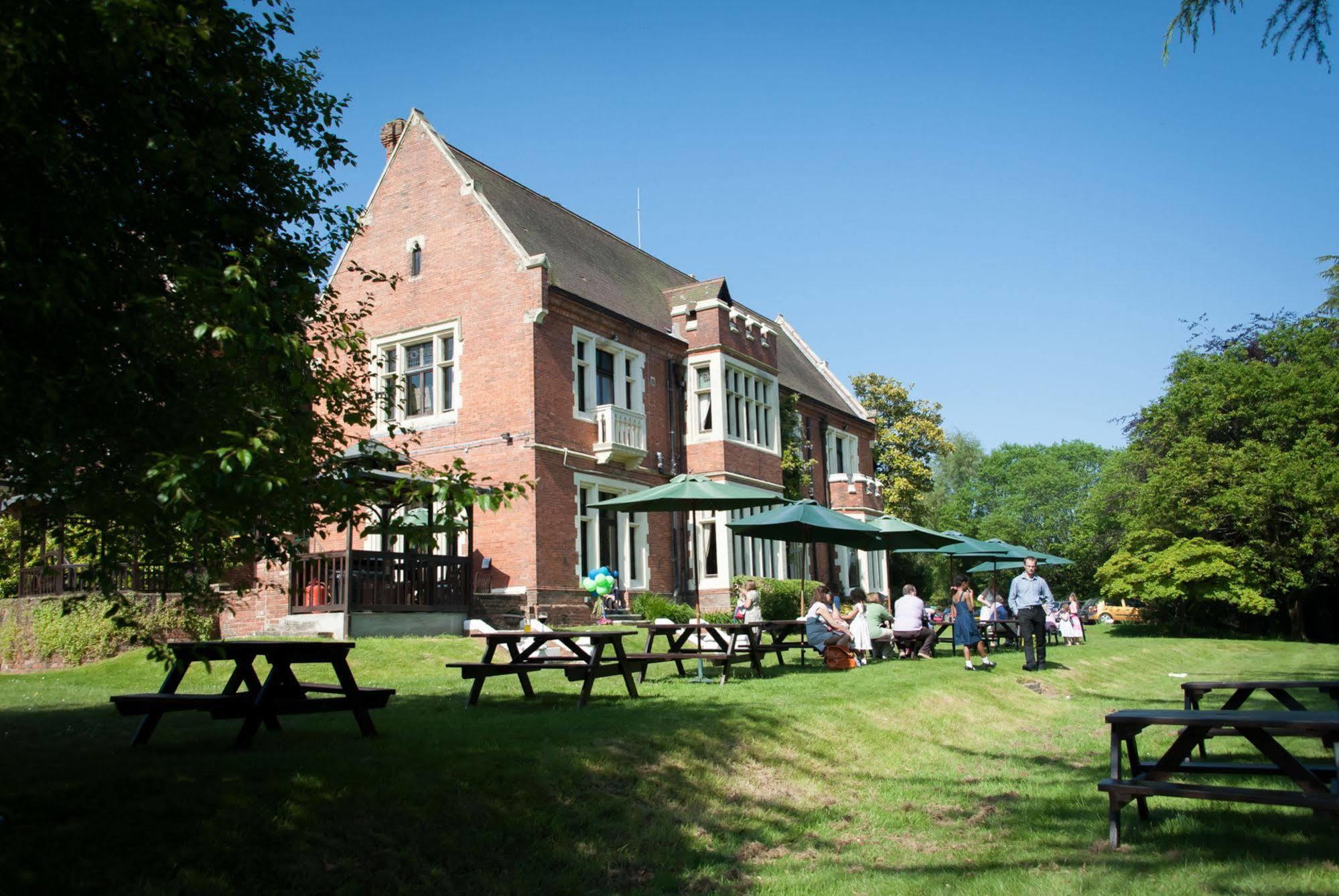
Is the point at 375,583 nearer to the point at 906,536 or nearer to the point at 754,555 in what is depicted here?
the point at 906,536

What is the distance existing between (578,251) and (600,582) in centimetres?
1003

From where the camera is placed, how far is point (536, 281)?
23.1 m

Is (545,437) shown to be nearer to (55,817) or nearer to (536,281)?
(536,281)

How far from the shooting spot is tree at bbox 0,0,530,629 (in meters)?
5.23

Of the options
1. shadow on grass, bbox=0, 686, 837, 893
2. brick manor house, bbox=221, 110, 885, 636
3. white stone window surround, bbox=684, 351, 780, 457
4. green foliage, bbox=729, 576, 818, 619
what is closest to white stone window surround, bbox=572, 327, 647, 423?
brick manor house, bbox=221, 110, 885, 636

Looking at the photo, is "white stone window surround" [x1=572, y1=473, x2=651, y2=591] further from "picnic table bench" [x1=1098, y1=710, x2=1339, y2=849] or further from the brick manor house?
"picnic table bench" [x1=1098, y1=710, x2=1339, y2=849]

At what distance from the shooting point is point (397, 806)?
6625 mm

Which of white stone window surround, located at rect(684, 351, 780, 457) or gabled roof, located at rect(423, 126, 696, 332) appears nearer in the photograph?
gabled roof, located at rect(423, 126, 696, 332)

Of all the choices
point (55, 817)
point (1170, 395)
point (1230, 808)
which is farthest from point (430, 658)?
point (1170, 395)

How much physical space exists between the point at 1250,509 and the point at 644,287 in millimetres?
19563

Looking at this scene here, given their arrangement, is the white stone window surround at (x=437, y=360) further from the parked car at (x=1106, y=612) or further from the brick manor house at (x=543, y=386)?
the parked car at (x=1106, y=612)

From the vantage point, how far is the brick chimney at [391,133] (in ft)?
88.7

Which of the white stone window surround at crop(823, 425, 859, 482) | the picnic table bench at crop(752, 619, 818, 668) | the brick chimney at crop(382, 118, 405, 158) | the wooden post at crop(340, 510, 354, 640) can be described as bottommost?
the picnic table bench at crop(752, 619, 818, 668)

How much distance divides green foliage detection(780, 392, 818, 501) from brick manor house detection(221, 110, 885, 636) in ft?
4.66
